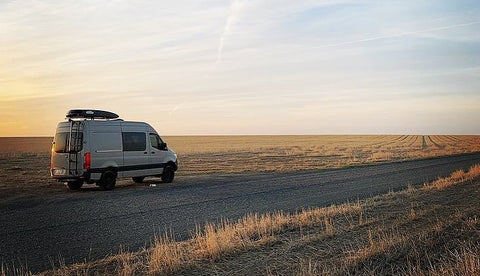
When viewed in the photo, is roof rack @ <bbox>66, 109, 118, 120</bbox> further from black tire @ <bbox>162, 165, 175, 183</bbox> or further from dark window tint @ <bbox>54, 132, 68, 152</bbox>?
black tire @ <bbox>162, 165, 175, 183</bbox>

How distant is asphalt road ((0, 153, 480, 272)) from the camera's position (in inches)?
346

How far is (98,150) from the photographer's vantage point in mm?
18047

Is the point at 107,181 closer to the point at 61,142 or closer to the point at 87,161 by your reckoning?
the point at 87,161

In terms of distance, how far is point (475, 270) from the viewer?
541cm

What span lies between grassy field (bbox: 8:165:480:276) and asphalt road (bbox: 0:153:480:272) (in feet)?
3.38

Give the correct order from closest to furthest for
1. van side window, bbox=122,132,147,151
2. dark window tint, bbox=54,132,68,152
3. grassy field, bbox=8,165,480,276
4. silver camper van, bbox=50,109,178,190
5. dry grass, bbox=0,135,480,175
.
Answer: grassy field, bbox=8,165,480,276
silver camper van, bbox=50,109,178,190
dark window tint, bbox=54,132,68,152
van side window, bbox=122,132,147,151
dry grass, bbox=0,135,480,175

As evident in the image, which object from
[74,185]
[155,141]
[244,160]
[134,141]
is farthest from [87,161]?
[244,160]

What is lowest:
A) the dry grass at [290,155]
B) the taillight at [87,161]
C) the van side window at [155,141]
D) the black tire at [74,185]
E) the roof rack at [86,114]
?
the dry grass at [290,155]

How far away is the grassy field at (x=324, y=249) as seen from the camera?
6.40 m

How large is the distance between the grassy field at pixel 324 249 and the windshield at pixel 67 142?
9378 mm

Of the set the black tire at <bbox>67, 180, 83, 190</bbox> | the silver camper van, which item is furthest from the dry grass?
the black tire at <bbox>67, 180, 83, 190</bbox>

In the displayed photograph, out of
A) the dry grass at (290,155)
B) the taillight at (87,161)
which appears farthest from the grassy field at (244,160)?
the taillight at (87,161)

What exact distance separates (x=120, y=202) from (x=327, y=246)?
8675mm

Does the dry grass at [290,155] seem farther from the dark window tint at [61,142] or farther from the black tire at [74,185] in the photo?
the dark window tint at [61,142]
